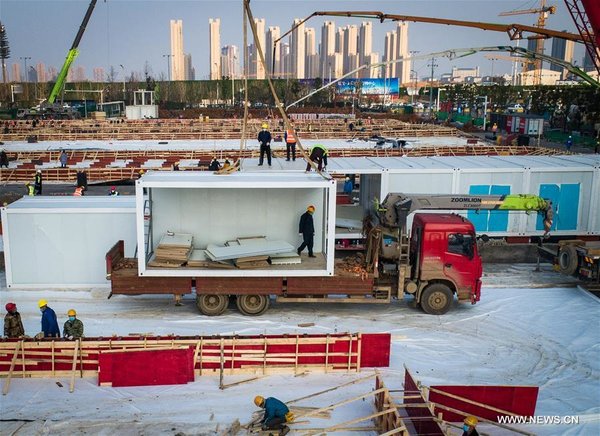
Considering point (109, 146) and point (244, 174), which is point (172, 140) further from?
point (244, 174)

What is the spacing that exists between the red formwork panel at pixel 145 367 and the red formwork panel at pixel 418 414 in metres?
4.27

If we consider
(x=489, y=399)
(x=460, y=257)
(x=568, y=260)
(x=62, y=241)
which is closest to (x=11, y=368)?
(x=62, y=241)

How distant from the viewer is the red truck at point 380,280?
1507 cm

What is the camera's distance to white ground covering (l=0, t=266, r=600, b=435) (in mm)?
10742

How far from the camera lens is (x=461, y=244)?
1547 cm

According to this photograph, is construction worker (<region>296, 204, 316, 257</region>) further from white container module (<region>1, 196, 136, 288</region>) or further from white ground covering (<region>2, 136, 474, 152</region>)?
white ground covering (<region>2, 136, 474, 152</region>)

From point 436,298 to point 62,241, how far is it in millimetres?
10507

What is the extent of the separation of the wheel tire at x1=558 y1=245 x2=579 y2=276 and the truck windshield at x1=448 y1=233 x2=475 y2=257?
168 inches

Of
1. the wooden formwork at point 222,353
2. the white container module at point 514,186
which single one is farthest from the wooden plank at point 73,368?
the white container module at point 514,186

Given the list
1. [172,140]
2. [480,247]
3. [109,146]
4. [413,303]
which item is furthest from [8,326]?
[172,140]

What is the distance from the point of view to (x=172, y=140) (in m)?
→ 55.0

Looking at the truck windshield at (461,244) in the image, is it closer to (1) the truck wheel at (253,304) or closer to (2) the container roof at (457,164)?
(1) the truck wheel at (253,304)

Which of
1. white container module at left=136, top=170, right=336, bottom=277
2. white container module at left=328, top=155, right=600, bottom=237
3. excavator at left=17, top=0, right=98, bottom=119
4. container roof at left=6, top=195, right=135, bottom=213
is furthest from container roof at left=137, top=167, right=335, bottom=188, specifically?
excavator at left=17, top=0, right=98, bottom=119

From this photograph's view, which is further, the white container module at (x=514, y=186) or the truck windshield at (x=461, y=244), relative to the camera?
the white container module at (x=514, y=186)
